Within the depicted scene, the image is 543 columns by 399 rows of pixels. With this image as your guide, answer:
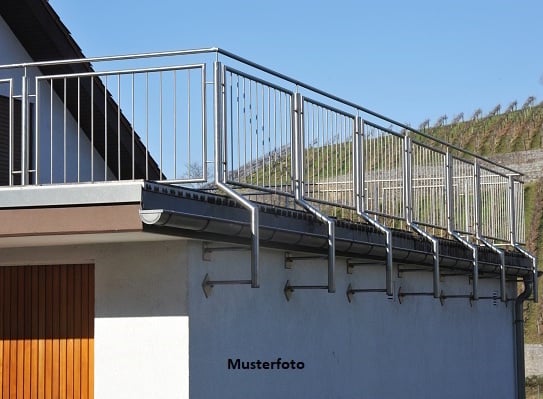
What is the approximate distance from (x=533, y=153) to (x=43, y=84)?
4827 cm

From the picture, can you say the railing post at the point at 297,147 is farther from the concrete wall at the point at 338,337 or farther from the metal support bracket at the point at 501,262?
the metal support bracket at the point at 501,262

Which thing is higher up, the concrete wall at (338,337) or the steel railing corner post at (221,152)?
the steel railing corner post at (221,152)

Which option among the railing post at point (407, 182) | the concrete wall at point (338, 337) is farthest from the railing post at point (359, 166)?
the railing post at point (407, 182)

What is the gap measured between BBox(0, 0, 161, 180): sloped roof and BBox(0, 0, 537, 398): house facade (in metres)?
0.03

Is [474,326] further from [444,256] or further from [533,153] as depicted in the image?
[533,153]

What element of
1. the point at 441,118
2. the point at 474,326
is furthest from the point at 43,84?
the point at 441,118

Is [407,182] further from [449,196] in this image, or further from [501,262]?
[501,262]

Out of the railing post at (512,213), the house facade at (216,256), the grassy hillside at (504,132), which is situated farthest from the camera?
the grassy hillside at (504,132)

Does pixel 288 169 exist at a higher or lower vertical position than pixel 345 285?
higher

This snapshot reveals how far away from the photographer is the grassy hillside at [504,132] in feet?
193

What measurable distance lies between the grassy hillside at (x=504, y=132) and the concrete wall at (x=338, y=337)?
4194cm

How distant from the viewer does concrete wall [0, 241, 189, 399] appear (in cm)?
970

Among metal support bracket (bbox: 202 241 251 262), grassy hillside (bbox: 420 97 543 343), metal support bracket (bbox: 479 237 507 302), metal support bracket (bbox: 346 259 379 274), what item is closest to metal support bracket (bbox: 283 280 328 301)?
metal support bracket (bbox: 346 259 379 274)

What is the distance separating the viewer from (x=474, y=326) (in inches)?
671
